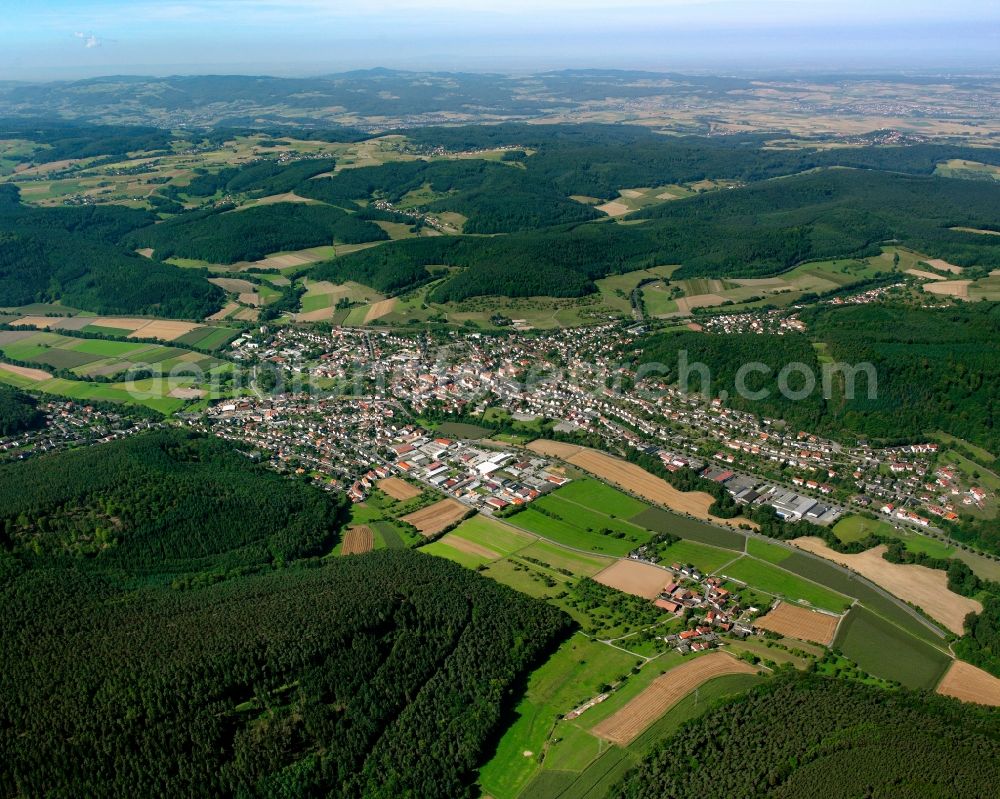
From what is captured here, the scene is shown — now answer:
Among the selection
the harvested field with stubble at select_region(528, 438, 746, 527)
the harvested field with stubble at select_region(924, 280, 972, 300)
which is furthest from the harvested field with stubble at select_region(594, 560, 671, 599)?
the harvested field with stubble at select_region(924, 280, 972, 300)

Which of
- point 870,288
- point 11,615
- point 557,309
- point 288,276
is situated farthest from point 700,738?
point 288,276

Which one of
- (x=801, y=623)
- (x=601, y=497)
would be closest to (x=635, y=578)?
(x=801, y=623)

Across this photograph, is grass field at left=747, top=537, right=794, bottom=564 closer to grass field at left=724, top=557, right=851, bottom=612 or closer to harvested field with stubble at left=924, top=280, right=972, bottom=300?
grass field at left=724, top=557, right=851, bottom=612

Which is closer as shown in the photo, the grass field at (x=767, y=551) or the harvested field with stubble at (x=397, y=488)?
the grass field at (x=767, y=551)

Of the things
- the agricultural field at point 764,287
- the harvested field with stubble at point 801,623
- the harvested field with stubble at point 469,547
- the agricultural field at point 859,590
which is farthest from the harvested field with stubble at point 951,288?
the harvested field with stubble at point 469,547

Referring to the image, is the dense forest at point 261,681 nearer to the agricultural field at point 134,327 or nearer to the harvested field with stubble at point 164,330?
the agricultural field at point 134,327

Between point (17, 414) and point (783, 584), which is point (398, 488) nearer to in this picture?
point (783, 584)

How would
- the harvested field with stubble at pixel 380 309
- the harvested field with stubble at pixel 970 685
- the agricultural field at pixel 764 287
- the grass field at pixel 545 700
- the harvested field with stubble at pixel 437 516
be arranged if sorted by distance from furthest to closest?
the agricultural field at pixel 764 287 → the harvested field with stubble at pixel 380 309 → the harvested field with stubble at pixel 437 516 → the harvested field with stubble at pixel 970 685 → the grass field at pixel 545 700
